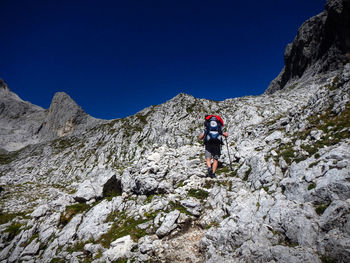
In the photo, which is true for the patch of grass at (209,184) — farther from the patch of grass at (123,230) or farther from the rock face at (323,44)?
the rock face at (323,44)

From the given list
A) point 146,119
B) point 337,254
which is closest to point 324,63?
point 146,119

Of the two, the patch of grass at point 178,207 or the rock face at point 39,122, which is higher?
the rock face at point 39,122

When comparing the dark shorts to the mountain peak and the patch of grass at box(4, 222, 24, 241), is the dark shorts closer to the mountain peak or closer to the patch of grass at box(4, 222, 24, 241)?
the patch of grass at box(4, 222, 24, 241)

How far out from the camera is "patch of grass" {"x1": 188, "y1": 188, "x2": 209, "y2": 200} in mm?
9993

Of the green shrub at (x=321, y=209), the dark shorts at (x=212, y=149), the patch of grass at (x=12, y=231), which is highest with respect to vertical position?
the dark shorts at (x=212, y=149)

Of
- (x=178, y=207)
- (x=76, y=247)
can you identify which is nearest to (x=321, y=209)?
(x=178, y=207)

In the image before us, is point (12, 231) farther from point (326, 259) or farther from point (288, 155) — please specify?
point (288, 155)

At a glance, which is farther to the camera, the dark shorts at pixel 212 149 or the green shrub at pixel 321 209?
the dark shorts at pixel 212 149

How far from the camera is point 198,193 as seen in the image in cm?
1022

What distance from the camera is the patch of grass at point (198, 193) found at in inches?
393

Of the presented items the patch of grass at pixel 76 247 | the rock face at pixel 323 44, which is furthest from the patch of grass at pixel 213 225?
the rock face at pixel 323 44

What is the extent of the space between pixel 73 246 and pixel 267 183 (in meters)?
11.5

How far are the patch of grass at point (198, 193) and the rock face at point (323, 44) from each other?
7001 cm

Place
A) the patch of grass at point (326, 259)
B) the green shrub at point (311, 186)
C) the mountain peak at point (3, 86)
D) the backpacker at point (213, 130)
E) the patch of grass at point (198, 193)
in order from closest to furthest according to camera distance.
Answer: the patch of grass at point (326, 259) < the green shrub at point (311, 186) < the patch of grass at point (198, 193) < the backpacker at point (213, 130) < the mountain peak at point (3, 86)
